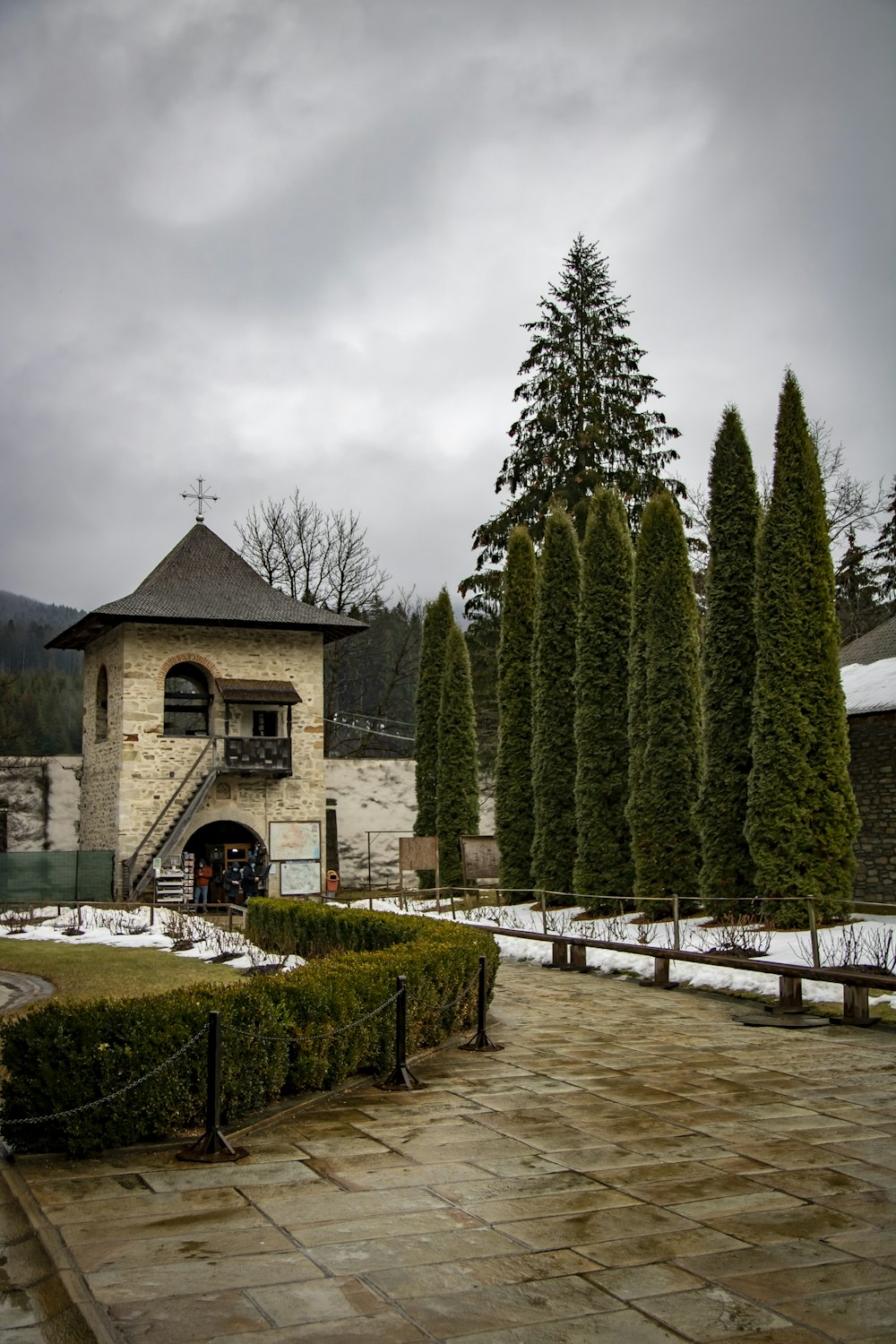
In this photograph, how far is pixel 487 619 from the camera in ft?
112

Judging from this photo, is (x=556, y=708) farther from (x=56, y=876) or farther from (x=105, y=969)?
(x=56, y=876)

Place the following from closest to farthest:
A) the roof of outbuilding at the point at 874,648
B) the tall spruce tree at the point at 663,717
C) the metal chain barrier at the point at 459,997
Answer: the metal chain barrier at the point at 459,997 < the tall spruce tree at the point at 663,717 < the roof of outbuilding at the point at 874,648

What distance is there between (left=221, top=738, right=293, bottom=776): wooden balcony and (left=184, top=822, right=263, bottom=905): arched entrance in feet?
5.00

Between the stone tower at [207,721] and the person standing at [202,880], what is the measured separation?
1.80 feet

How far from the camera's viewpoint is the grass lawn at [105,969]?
12452mm

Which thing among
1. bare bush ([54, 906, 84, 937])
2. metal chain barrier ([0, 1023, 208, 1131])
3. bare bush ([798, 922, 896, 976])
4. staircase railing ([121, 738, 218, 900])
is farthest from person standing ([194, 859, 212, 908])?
metal chain barrier ([0, 1023, 208, 1131])

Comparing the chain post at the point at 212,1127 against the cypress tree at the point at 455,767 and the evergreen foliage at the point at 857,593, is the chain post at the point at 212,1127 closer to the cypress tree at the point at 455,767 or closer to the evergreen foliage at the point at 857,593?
the cypress tree at the point at 455,767

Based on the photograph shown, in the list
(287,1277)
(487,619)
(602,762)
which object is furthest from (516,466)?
(287,1277)

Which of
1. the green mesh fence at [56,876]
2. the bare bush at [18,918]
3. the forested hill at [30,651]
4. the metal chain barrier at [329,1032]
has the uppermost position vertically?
the forested hill at [30,651]

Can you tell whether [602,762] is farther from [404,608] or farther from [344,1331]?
[404,608]

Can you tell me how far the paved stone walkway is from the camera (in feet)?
12.9

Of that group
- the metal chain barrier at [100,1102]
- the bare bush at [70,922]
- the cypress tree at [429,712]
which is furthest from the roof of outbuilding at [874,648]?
the metal chain barrier at [100,1102]

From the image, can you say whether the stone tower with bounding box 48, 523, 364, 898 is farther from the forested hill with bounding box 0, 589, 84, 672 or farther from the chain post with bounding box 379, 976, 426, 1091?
the forested hill with bounding box 0, 589, 84, 672

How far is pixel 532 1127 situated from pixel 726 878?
10.4 metres
